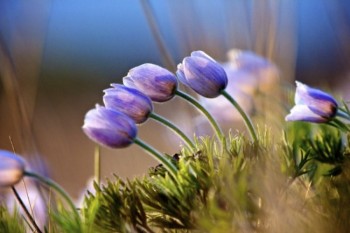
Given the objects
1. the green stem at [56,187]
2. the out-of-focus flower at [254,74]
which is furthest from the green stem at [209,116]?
the out-of-focus flower at [254,74]

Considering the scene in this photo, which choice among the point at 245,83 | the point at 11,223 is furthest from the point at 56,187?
the point at 245,83

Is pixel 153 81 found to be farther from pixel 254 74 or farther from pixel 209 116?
pixel 254 74

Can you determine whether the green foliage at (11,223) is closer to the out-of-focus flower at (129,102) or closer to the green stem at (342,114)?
the out-of-focus flower at (129,102)

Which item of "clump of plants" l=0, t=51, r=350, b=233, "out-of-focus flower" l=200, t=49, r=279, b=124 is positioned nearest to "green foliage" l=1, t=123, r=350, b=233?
"clump of plants" l=0, t=51, r=350, b=233

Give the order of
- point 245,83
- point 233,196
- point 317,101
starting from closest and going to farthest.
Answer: point 233,196 < point 317,101 < point 245,83

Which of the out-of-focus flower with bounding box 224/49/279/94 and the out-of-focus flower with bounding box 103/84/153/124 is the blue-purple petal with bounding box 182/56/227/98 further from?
the out-of-focus flower with bounding box 224/49/279/94

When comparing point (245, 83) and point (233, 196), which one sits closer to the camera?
point (233, 196)

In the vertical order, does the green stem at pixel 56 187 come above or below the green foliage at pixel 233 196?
above
